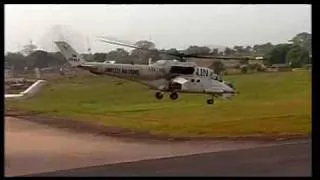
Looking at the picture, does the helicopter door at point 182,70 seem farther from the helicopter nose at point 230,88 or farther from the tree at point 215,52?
the helicopter nose at point 230,88

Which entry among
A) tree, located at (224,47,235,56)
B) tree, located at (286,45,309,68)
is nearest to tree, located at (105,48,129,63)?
tree, located at (224,47,235,56)

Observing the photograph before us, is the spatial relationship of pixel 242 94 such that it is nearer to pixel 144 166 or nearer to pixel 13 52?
pixel 144 166

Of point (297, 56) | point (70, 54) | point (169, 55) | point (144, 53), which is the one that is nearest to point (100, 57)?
point (70, 54)

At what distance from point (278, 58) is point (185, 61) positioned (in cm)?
119

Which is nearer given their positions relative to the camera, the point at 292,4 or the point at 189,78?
the point at 292,4

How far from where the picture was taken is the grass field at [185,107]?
8.20m

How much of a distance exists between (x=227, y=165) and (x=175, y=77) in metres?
1.30

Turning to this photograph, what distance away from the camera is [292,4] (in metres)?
7.60

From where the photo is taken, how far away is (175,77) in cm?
838

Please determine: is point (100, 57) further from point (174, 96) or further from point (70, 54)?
point (174, 96)

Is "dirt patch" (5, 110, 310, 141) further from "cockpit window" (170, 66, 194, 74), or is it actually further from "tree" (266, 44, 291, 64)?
"tree" (266, 44, 291, 64)

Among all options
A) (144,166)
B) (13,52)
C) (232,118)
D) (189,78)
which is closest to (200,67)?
(189,78)

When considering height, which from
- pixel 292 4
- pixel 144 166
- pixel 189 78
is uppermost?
pixel 292 4

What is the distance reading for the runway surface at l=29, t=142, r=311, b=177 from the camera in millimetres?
7891
